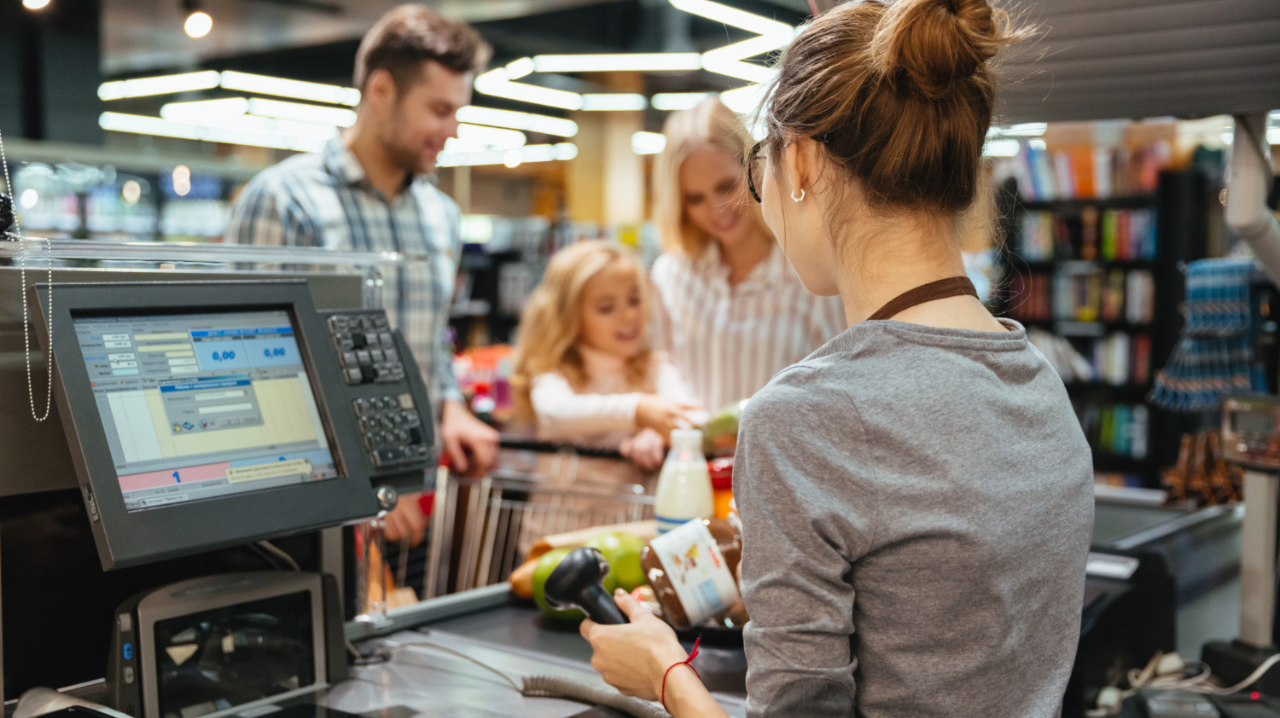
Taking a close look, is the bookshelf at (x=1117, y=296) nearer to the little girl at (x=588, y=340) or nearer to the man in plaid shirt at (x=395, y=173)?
the little girl at (x=588, y=340)

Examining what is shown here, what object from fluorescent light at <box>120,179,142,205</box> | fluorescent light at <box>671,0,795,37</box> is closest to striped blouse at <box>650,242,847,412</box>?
fluorescent light at <box>671,0,795,37</box>

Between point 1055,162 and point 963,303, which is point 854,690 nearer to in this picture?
point 963,303

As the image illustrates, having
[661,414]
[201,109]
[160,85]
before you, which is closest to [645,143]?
[201,109]

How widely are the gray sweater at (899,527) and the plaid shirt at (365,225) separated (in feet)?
5.64

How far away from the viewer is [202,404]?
1.06 m

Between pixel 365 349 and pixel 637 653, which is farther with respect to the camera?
pixel 365 349

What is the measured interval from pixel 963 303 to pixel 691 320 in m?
1.72

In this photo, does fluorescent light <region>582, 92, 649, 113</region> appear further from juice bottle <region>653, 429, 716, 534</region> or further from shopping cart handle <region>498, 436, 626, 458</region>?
juice bottle <region>653, 429, 716, 534</region>

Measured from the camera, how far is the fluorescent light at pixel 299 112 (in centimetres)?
1039

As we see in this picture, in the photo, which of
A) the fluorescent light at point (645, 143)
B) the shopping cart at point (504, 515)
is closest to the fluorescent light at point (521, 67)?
the fluorescent light at point (645, 143)

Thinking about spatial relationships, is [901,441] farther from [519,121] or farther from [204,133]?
[204,133]

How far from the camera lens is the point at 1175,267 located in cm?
607

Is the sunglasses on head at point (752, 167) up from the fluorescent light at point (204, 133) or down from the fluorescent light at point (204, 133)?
down

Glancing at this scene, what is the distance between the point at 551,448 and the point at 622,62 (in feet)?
20.0
